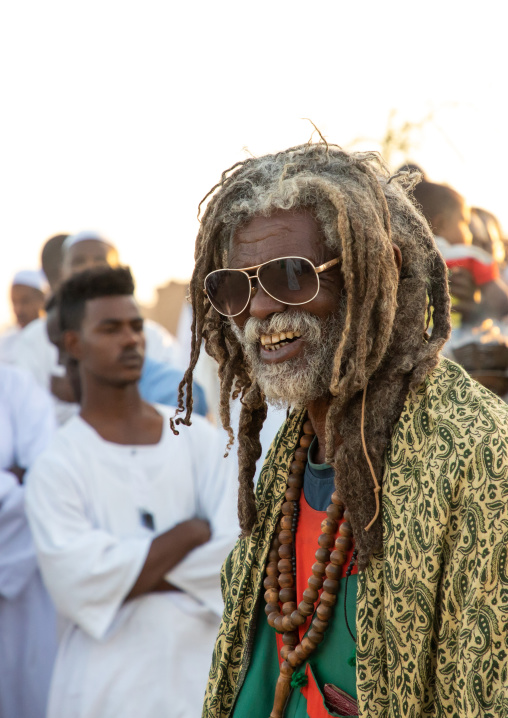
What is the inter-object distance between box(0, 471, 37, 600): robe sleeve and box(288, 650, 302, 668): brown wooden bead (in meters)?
3.53

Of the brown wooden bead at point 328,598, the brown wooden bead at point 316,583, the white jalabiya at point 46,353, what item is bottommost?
the white jalabiya at point 46,353

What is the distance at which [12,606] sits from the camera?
5844 mm

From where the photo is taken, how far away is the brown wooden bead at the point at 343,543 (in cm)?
229

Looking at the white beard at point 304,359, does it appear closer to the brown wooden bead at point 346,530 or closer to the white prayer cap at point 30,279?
the brown wooden bead at point 346,530

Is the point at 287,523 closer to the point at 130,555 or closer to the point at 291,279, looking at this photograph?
the point at 291,279

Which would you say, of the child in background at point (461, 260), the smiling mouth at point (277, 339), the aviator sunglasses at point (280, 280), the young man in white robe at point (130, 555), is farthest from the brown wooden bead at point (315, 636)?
the child in background at point (461, 260)

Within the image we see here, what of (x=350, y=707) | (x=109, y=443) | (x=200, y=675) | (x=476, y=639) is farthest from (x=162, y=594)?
(x=476, y=639)

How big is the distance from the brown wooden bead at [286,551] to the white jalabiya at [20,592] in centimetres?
340

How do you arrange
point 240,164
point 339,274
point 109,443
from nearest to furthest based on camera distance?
point 339,274
point 240,164
point 109,443

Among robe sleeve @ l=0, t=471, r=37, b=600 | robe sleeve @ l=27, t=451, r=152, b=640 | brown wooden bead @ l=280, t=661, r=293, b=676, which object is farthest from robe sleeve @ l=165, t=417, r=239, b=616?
brown wooden bead @ l=280, t=661, r=293, b=676

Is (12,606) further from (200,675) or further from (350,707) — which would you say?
(350,707)

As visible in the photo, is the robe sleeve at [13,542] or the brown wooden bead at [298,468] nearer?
the brown wooden bead at [298,468]

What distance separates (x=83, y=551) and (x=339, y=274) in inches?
116

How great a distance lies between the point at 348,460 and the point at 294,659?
59cm
